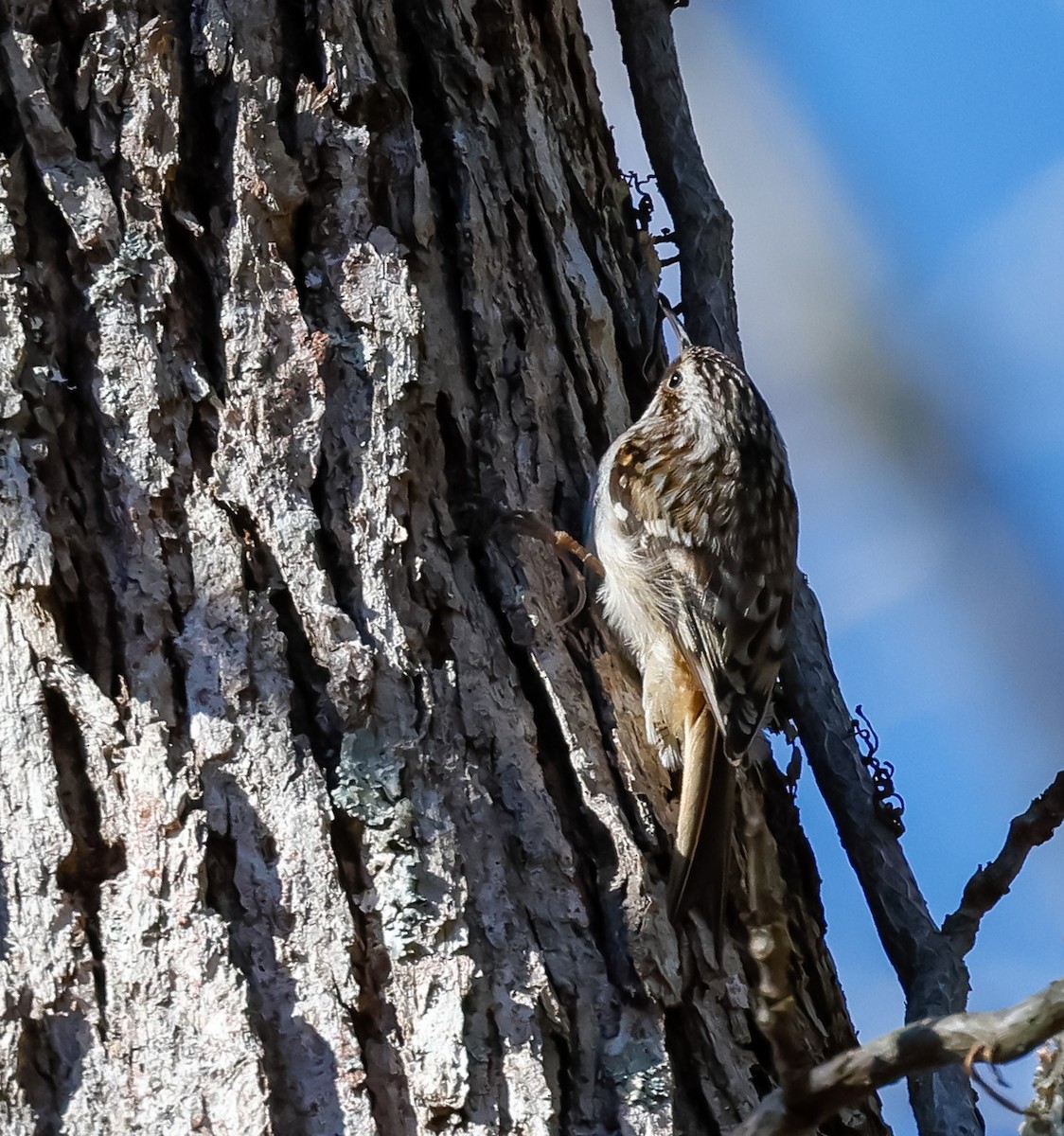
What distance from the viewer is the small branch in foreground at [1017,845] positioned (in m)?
1.95

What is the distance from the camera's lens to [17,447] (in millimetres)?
1704

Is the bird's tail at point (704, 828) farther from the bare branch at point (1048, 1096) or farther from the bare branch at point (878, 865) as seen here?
the bare branch at point (1048, 1096)

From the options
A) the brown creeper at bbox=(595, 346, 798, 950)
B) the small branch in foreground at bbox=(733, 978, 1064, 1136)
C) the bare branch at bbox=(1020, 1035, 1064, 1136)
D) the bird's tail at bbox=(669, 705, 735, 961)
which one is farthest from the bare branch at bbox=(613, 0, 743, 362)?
the small branch in foreground at bbox=(733, 978, 1064, 1136)

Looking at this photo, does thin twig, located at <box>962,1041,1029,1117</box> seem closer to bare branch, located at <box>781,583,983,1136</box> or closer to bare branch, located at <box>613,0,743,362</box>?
bare branch, located at <box>781,583,983,1136</box>

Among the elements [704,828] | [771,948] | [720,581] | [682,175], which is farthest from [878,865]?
[682,175]

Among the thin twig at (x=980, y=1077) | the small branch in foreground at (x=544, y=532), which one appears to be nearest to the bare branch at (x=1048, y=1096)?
the thin twig at (x=980, y=1077)

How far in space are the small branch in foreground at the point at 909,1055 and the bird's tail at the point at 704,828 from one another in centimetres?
69

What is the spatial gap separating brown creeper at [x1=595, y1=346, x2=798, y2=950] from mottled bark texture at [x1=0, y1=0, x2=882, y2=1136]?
0.44ft

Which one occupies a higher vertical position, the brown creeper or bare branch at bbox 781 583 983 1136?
the brown creeper

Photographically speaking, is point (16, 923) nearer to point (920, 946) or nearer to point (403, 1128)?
point (403, 1128)

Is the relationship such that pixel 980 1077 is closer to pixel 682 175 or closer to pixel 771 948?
pixel 771 948

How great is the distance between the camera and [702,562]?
110 inches

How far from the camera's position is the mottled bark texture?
1.49 meters

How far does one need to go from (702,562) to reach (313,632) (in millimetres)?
1259
